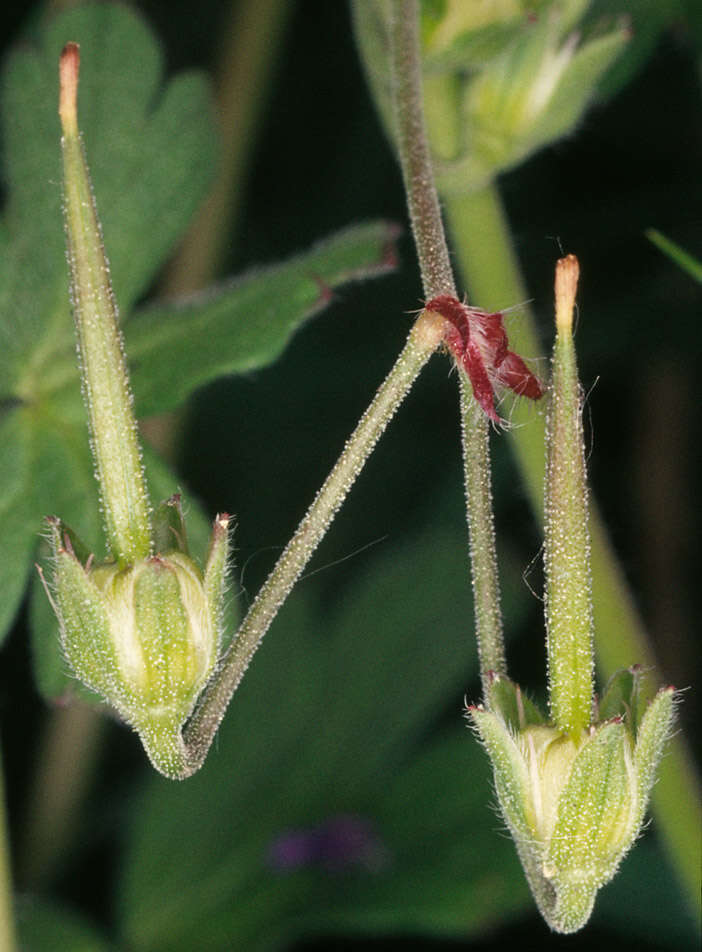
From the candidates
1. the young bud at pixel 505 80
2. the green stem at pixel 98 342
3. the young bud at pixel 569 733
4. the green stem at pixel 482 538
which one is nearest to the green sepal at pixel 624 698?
the young bud at pixel 569 733

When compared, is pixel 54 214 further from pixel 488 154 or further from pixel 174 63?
pixel 174 63

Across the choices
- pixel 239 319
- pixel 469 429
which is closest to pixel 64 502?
pixel 239 319

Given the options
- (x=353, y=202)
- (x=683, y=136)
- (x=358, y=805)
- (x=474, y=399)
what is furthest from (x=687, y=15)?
(x=358, y=805)

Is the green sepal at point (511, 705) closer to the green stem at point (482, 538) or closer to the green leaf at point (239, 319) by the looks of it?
the green stem at point (482, 538)

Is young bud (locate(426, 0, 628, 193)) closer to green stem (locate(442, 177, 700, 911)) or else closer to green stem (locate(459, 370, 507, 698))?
green stem (locate(442, 177, 700, 911))

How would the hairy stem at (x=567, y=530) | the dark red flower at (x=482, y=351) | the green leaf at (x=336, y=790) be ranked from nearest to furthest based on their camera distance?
the hairy stem at (x=567, y=530), the dark red flower at (x=482, y=351), the green leaf at (x=336, y=790)

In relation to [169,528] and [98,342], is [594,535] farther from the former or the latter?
[98,342]
